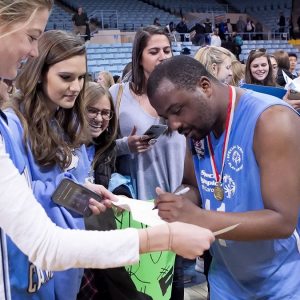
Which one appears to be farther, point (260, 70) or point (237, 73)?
point (237, 73)

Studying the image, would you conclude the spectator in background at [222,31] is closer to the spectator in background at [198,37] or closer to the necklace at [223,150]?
the spectator in background at [198,37]

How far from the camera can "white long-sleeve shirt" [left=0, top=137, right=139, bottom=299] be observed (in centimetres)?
108

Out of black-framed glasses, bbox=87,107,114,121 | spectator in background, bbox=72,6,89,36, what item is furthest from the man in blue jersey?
spectator in background, bbox=72,6,89,36

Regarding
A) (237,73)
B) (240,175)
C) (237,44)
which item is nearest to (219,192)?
(240,175)

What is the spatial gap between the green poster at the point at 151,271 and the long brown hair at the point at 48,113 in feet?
1.40

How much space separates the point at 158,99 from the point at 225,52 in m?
2.52

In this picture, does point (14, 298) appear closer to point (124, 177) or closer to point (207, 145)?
point (207, 145)

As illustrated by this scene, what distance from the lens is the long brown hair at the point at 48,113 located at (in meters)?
1.78

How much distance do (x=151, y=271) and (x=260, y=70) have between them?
254 cm

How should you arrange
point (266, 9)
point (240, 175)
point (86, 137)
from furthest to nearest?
point (266, 9), point (86, 137), point (240, 175)

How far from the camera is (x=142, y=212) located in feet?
5.27

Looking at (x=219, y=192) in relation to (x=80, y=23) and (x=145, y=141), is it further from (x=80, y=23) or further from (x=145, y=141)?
(x=80, y=23)

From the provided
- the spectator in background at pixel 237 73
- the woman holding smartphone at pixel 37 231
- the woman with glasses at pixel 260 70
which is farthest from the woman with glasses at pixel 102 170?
the spectator in background at pixel 237 73

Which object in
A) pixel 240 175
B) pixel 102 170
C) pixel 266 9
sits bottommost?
pixel 266 9
